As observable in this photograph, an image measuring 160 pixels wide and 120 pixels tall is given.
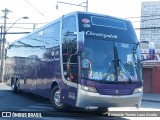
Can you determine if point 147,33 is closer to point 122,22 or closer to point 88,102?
point 122,22

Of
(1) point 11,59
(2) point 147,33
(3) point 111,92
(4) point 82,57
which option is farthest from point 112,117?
(2) point 147,33

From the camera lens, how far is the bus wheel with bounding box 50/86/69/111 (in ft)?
39.6

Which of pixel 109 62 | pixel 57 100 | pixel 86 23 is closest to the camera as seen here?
pixel 109 62

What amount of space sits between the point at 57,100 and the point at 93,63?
2.62 meters

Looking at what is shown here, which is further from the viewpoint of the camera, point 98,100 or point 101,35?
point 101,35

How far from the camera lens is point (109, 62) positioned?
10.9 metres

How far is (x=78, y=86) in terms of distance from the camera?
416 inches

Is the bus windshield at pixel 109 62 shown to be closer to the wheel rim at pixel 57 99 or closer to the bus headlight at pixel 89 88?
the bus headlight at pixel 89 88

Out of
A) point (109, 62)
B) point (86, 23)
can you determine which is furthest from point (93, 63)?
point (86, 23)

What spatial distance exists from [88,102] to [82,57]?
149 centimetres

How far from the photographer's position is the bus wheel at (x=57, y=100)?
12073 mm

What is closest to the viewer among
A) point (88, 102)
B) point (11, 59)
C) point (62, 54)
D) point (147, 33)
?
point (88, 102)

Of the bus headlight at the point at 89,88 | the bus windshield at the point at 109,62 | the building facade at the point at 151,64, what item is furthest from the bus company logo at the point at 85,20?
the building facade at the point at 151,64

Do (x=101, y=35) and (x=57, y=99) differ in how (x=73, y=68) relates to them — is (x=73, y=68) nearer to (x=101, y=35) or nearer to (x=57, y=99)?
(x=101, y=35)
